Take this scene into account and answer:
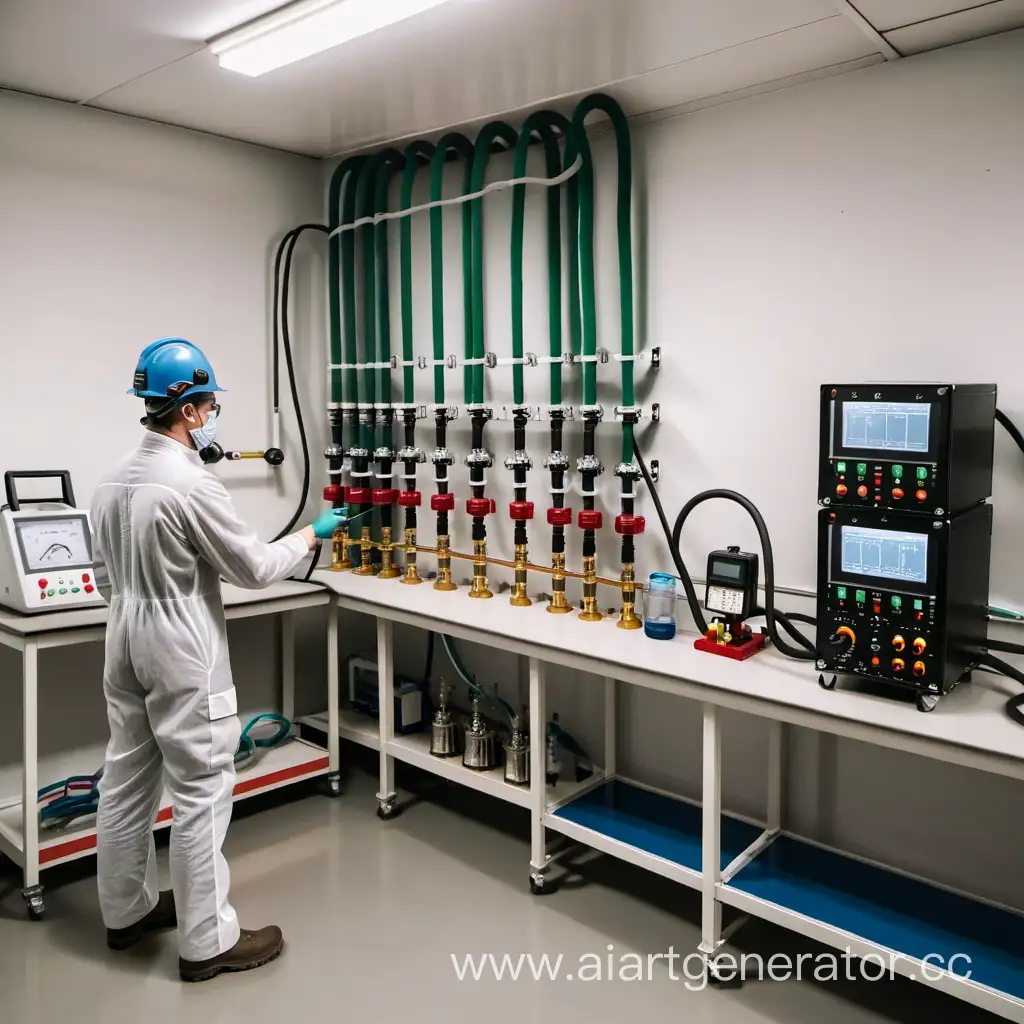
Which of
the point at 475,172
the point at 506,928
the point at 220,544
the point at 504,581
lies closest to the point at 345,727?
the point at 504,581

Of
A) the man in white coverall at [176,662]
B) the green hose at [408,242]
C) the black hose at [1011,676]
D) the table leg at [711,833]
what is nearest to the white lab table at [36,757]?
the man in white coverall at [176,662]

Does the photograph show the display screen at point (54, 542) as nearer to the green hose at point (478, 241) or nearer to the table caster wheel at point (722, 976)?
the green hose at point (478, 241)

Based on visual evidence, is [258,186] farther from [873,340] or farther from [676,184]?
[873,340]

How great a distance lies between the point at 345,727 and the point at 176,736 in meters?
1.16

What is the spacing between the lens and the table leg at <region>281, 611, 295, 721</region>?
346 centimetres

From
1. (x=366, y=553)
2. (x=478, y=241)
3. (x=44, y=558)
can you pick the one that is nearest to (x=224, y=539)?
(x=44, y=558)

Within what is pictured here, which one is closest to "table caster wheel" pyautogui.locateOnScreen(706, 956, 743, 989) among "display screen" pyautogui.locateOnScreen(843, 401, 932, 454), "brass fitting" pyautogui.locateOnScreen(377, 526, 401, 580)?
"display screen" pyautogui.locateOnScreen(843, 401, 932, 454)

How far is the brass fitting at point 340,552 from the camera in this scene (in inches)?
138

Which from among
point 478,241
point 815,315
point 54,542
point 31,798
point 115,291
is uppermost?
point 478,241

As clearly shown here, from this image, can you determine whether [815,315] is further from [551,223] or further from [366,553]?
[366,553]

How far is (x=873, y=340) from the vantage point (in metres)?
2.36

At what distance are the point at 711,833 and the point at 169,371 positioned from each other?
1739 millimetres

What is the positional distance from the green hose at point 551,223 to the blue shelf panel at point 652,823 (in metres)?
1.25

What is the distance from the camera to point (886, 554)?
1.97 m
